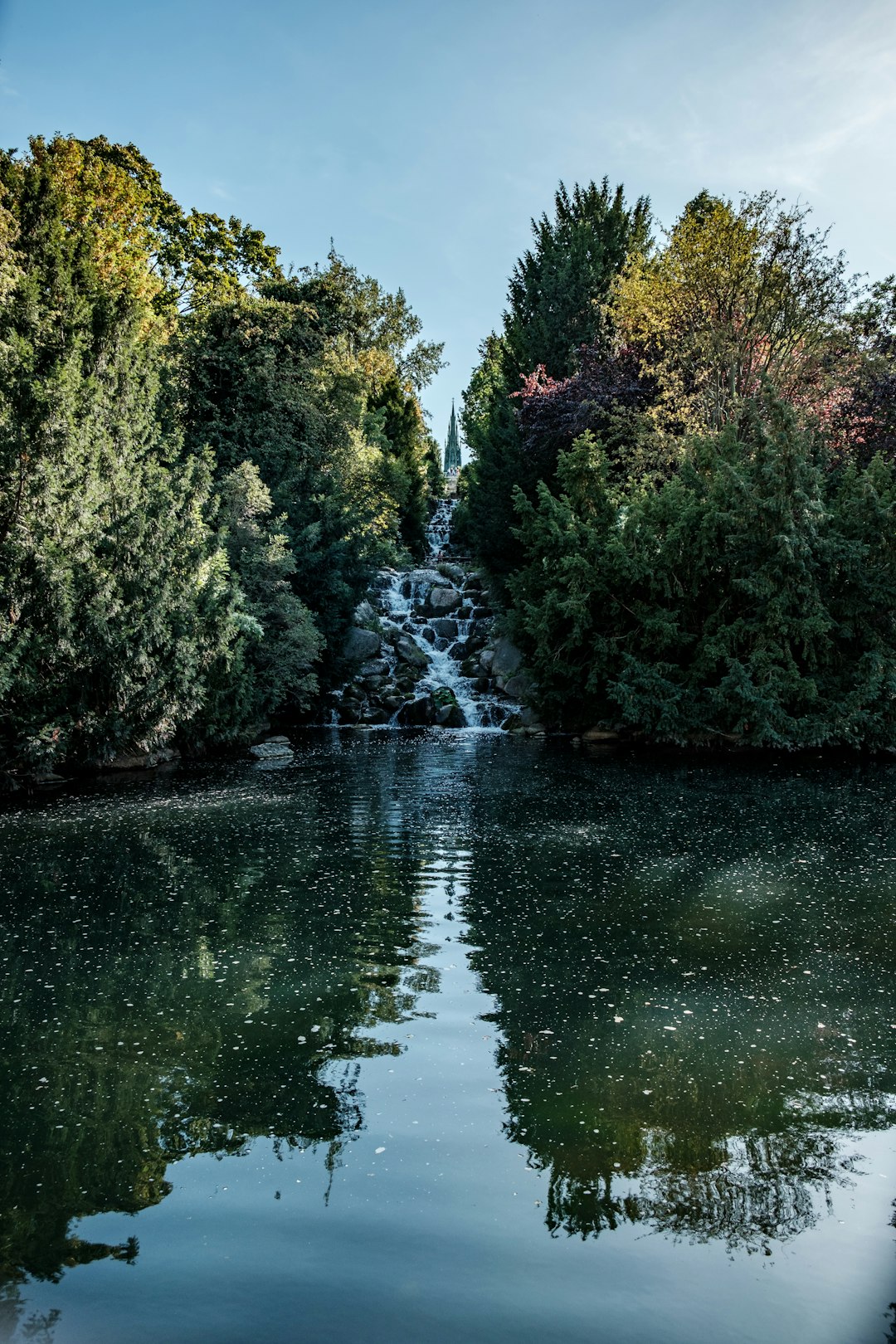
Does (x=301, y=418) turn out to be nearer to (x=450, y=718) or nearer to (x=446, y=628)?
(x=446, y=628)

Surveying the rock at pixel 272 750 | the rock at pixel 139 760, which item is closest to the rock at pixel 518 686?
the rock at pixel 272 750

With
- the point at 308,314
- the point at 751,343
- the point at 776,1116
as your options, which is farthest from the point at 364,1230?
the point at 308,314

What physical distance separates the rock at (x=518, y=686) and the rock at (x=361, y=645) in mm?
4910

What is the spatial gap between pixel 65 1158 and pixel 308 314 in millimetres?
27411

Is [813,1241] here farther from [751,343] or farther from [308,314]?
[308,314]

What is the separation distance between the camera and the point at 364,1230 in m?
4.15

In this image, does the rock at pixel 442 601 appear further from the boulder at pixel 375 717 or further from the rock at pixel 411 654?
the boulder at pixel 375 717

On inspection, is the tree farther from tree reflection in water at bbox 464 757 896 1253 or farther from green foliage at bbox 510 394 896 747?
tree reflection in water at bbox 464 757 896 1253

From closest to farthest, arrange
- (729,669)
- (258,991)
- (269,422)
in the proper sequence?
(258,991) < (729,669) < (269,422)

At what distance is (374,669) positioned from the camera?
30.2 m

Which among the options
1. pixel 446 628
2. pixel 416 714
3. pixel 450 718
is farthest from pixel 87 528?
pixel 446 628

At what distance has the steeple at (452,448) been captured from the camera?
136 m

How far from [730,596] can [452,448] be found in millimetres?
121597

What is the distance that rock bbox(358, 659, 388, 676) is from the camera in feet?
98.3
